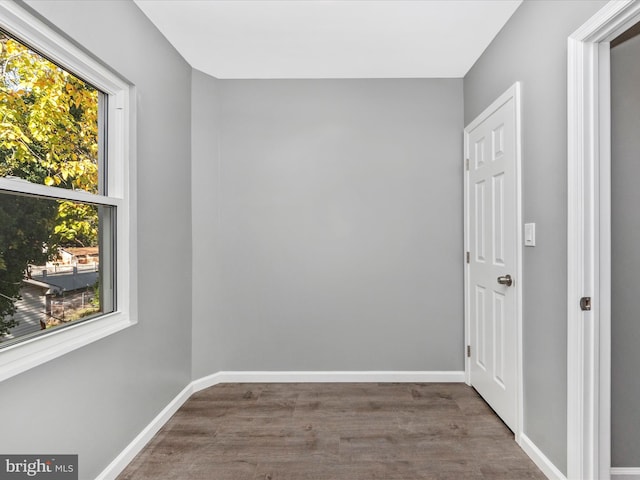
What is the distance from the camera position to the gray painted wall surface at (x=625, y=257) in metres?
1.83

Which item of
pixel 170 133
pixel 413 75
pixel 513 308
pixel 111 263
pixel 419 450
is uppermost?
pixel 413 75

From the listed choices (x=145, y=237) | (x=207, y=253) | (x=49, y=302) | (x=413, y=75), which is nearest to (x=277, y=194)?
(x=207, y=253)

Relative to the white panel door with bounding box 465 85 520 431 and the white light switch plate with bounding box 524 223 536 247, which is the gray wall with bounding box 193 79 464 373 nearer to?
the white panel door with bounding box 465 85 520 431

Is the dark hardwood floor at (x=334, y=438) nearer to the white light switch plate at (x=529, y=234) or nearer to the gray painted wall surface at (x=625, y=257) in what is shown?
the gray painted wall surface at (x=625, y=257)

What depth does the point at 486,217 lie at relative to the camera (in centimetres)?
280

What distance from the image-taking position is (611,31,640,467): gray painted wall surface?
183 centimetres

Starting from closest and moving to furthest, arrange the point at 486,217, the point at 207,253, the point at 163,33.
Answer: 1. the point at 163,33
2. the point at 486,217
3. the point at 207,253

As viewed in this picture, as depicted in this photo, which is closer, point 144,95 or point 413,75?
point 144,95

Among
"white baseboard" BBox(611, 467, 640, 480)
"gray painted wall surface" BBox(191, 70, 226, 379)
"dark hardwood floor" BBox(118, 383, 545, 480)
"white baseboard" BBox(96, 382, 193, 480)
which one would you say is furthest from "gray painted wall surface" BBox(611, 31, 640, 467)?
"gray painted wall surface" BBox(191, 70, 226, 379)

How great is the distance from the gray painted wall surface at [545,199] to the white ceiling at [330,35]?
13.3 inches

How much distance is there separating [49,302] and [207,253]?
1.54 m

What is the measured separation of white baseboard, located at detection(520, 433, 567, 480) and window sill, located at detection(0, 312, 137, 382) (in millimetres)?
2227

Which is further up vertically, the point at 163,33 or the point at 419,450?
the point at 163,33

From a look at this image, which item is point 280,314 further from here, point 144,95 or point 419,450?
point 144,95
